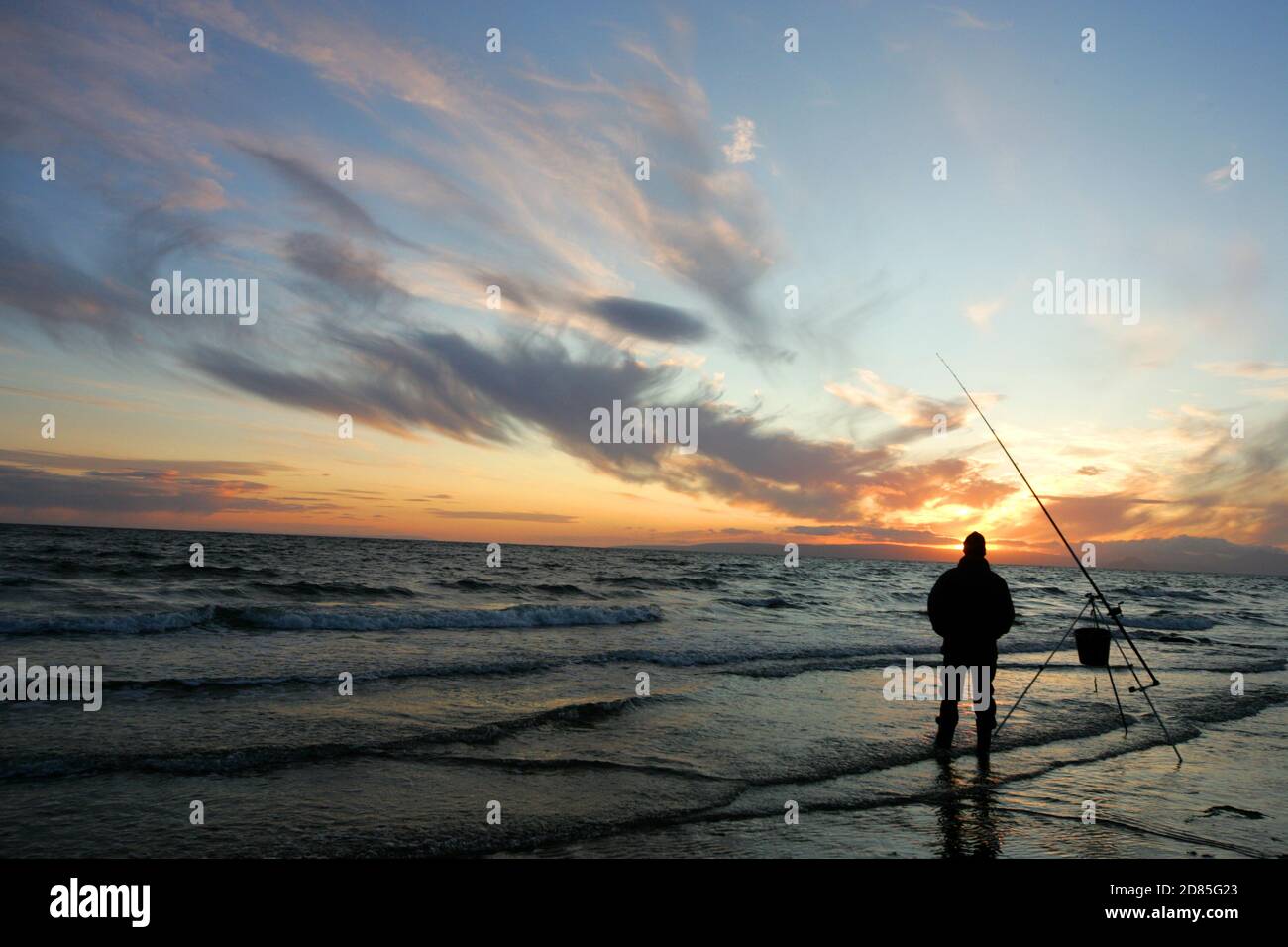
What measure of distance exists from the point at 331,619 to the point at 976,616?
17.9m

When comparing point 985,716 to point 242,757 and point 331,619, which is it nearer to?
point 242,757

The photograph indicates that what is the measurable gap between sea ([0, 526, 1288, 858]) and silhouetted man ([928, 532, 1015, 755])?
888 mm

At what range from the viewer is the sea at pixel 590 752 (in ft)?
19.1

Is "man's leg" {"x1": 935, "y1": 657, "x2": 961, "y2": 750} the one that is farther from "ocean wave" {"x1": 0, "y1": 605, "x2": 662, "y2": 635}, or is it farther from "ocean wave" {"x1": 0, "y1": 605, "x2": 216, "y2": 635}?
"ocean wave" {"x1": 0, "y1": 605, "x2": 216, "y2": 635}

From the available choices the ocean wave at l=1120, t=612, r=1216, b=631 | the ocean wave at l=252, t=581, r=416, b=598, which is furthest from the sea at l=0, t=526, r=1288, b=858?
the ocean wave at l=1120, t=612, r=1216, b=631

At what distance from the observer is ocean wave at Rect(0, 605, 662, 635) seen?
17797 millimetres

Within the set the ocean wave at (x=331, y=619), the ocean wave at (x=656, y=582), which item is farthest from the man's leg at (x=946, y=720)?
the ocean wave at (x=656, y=582)

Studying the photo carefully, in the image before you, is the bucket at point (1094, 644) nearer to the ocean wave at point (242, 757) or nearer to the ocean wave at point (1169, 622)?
the ocean wave at point (242, 757)

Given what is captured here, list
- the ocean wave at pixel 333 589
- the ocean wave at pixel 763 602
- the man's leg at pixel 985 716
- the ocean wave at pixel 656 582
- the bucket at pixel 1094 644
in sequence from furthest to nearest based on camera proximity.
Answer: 1. the ocean wave at pixel 656 582
2. the ocean wave at pixel 763 602
3. the ocean wave at pixel 333 589
4. the bucket at pixel 1094 644
5. the man's leg at pixel 985 716

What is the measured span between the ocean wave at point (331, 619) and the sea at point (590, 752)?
225 mm
